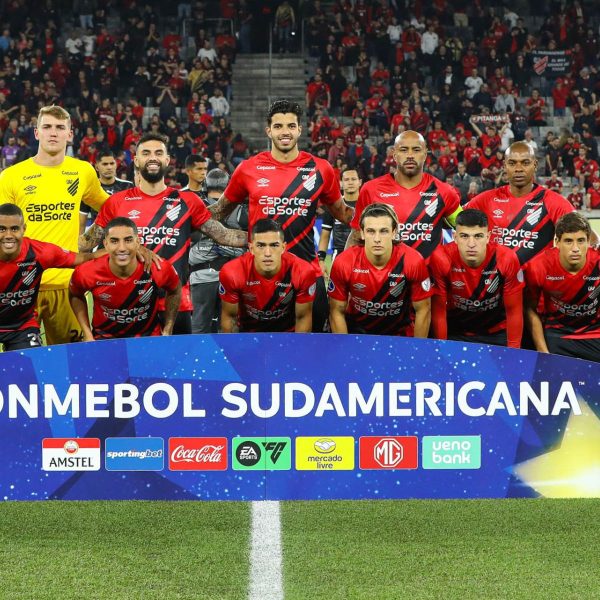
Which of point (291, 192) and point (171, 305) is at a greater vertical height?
point (291, 192)

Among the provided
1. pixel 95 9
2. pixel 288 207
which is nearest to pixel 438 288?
pixel 288 207

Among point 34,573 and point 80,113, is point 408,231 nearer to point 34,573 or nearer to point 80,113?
point 34,573

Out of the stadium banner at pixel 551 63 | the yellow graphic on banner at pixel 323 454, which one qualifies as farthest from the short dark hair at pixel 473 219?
the stadium banner at pixel 551 63

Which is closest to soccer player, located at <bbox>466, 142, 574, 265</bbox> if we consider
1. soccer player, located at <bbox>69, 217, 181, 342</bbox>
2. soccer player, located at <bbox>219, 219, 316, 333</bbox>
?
soccer player, located at <bbox>219, 219, 316, 333</bbox>

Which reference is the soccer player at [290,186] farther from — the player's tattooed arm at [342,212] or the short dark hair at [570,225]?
the short dark hair at [570,225]

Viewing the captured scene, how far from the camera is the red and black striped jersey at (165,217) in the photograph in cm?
701

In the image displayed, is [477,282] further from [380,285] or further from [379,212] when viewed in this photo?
[379,212]

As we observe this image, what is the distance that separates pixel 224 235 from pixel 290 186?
0.54 m

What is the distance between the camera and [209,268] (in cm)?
950

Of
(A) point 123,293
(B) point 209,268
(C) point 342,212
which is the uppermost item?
(C) point 342,212

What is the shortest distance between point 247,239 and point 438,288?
1.30 m

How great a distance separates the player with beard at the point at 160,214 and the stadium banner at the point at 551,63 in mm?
23274

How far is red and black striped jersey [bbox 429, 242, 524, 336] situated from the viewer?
6.65 meters

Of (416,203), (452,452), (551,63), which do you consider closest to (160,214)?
(416,203)
